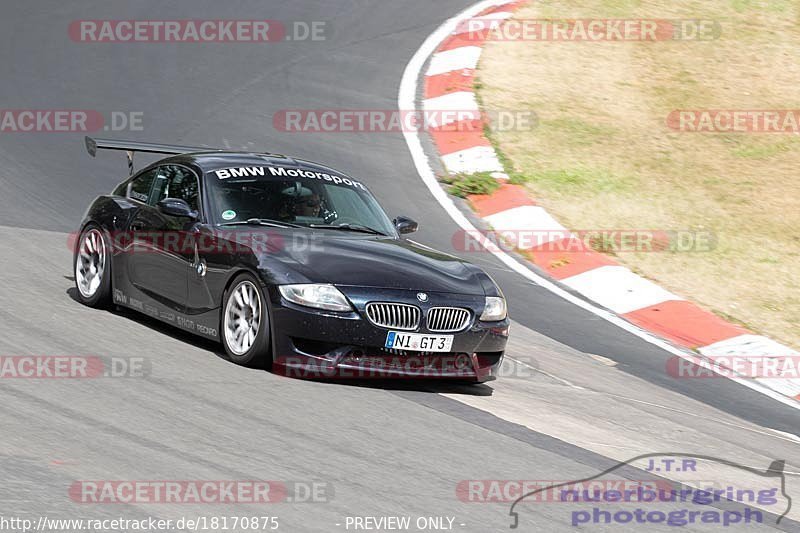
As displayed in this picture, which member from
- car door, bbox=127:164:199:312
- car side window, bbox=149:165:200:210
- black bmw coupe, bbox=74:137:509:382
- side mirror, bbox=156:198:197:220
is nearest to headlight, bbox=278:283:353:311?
black bmw coupe, bbox=74:137:509:382

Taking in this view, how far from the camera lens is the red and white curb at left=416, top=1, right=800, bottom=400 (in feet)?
33.5

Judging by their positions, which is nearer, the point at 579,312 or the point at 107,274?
the point at 107,274

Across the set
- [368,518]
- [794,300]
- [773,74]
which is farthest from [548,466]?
[773,74]

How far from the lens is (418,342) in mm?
7457

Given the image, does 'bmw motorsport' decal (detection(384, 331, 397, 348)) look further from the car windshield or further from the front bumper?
the car windshield

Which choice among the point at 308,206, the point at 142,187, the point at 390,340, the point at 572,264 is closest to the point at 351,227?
the point at 308,206

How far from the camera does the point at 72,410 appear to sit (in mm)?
6266

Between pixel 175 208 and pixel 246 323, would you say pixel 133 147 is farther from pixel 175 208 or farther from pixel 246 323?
pixel 246 323

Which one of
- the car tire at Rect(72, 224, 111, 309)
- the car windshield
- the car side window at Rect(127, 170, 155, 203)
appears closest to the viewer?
the car windshield

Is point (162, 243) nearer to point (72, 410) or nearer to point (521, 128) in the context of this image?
point (72, 410)

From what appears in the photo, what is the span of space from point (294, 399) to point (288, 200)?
202cm

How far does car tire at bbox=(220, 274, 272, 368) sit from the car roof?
1.30 meters

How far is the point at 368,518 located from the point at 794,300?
713cm

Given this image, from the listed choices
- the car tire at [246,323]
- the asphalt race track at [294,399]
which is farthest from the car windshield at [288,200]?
the asphalt race track at [294,399]
